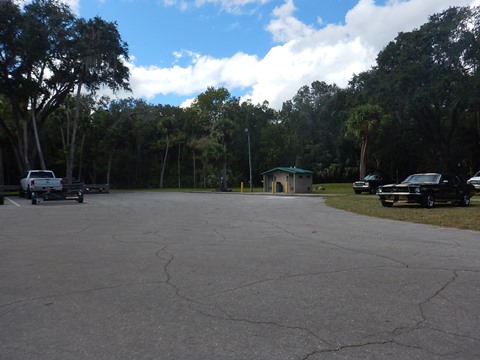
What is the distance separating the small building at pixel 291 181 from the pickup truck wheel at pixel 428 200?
2243cm

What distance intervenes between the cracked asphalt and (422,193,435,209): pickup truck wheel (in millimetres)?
8867

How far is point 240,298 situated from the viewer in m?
5.00

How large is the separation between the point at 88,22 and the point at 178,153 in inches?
1325

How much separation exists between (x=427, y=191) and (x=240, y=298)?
15.5 meters

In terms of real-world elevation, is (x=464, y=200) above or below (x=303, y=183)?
below

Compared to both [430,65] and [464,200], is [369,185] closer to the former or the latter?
[430,65]

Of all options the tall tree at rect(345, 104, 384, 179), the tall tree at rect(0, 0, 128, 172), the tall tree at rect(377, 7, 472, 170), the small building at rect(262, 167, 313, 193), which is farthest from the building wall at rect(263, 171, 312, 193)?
the tall tree at rect(0, 0, 128, 172)

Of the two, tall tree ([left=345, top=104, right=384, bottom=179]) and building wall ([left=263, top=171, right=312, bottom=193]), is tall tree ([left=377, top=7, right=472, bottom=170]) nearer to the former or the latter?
tall tree ([left=345, top=104, right=384, bottom=179])

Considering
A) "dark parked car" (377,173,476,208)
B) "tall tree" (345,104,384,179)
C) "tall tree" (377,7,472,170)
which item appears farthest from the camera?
"tall tree" (345,104,384,179)

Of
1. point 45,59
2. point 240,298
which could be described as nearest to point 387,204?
point 240,298

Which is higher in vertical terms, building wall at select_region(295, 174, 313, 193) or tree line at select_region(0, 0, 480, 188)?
tree line at select_region(0, 0, 480, 188)

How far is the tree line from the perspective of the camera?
122 feet

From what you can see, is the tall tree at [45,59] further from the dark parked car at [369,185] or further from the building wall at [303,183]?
the dark parked car at [369,185]

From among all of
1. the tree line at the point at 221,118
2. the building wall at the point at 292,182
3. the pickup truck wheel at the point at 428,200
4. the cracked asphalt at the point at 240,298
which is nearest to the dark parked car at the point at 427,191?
the pickup truck wheel at the point at 428,200
